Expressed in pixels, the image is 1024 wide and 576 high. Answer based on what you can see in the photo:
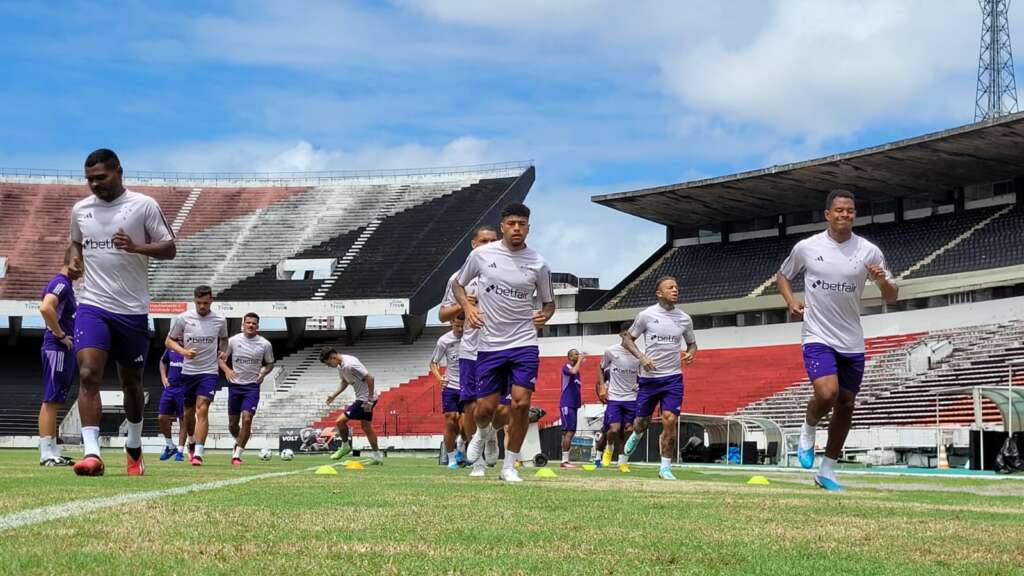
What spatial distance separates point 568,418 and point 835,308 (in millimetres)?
12068

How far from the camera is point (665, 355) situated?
1478 centimetres

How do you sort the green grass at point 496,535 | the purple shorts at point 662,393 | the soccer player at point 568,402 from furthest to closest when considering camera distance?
the soccer player at point 568,402
the purple shorts at point 662,393
the green grass at point 496,535

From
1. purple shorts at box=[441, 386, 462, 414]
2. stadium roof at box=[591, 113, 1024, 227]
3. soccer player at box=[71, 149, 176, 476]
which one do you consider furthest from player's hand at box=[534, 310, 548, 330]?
stadium roof at box=[591, 113, 1024, 227]

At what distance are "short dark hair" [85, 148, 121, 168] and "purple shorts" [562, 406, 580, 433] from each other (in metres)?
13.1

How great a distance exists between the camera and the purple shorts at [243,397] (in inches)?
699

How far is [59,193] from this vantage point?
194 ft

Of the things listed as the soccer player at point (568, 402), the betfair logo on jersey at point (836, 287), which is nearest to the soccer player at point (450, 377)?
the soccer player at point (568, 402)

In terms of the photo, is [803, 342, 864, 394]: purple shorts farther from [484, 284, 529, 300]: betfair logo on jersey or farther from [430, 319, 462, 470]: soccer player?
[430, 319, 462, 470]: soccer player

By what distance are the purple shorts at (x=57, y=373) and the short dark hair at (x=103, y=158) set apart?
3915 millimetres

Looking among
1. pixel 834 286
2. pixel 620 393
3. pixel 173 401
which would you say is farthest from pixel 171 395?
pixel 834 286

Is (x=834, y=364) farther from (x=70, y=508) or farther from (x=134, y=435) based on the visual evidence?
(x=70, y=508)

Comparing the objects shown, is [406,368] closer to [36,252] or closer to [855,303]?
[36,252]

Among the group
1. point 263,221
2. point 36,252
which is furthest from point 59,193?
point 263,221

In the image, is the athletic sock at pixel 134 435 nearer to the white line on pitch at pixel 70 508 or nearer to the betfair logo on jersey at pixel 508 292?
the white line on pitch at pixel 70 508
